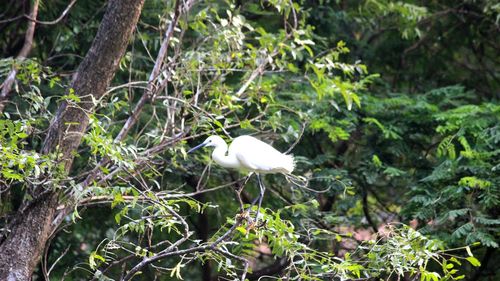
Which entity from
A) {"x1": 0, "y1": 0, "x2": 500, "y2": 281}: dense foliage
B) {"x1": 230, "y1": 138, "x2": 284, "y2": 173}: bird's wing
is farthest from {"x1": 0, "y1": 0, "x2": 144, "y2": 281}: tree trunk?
{"x1": 230, "y1": 138, "x2": 284, "y2": 173}: bird's wing

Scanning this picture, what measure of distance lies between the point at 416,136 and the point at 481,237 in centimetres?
160

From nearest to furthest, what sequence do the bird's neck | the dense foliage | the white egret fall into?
the dense foliage < the white egret < the bird's neck

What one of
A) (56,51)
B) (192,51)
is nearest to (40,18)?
(56,51)

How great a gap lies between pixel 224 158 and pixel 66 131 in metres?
0.91

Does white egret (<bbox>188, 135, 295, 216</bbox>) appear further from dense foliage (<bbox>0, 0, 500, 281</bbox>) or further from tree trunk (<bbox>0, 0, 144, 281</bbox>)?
tree trunk (<bbox>0, 0, 144, 281</bbox>)

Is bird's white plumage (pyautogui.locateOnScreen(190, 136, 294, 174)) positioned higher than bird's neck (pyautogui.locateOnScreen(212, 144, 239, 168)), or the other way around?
bird's white plumage (pyautogui.locateOnScreen(190, 136, 294, 174))

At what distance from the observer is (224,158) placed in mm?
4609

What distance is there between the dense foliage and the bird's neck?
0.15 metres

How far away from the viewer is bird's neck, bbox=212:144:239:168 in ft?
14.9

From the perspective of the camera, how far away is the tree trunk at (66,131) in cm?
456

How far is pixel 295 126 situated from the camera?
6.08m

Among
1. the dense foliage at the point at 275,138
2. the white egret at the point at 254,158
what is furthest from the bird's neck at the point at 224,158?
the dense foliage at the point at 275,138

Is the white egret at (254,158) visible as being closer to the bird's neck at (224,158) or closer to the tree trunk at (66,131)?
the bird's neck at (224,158)

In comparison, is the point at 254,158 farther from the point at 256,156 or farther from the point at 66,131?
the point at 66,131
